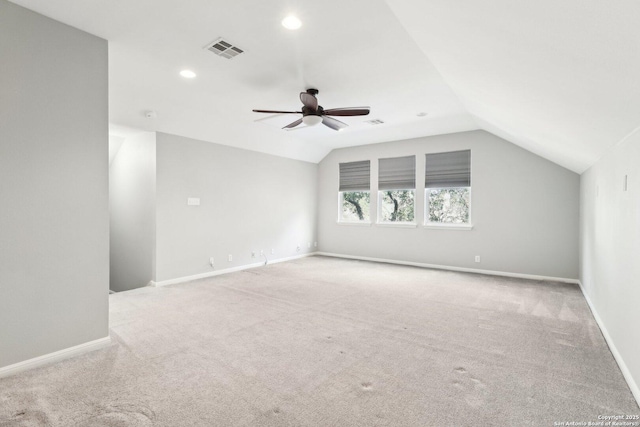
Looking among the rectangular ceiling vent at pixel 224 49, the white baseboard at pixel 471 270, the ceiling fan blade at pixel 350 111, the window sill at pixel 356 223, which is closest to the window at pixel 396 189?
the window sill at pixel 356 223

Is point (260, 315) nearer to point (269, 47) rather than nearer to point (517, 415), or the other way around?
point (517, 415)

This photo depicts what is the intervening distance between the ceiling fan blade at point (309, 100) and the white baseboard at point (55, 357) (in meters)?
3.25

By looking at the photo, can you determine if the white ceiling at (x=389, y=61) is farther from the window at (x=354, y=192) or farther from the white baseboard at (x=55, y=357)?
the white baseboard at (x=55, y=357)

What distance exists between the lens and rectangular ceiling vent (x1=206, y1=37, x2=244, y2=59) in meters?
2.96

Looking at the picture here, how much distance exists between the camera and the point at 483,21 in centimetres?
183

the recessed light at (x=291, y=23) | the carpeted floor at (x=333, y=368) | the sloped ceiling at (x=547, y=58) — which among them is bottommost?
the carpeted floor at (x=333, y=368)

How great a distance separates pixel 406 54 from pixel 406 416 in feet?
10.6

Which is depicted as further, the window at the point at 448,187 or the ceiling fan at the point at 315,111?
the window at the point at 448,187

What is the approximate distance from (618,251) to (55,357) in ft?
16.2

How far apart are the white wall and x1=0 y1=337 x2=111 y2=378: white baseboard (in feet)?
13.9

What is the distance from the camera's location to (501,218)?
5.88 m

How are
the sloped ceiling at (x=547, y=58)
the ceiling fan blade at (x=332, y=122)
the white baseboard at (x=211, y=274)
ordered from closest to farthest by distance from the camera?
the sloped ceiling at (x=547, y=58) → the ceiling fan blade at (x=332, y=122) → the white baseboard at (x=211, y=274)

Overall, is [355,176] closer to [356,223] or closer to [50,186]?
[356,223]

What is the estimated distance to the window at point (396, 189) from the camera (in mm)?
7039
